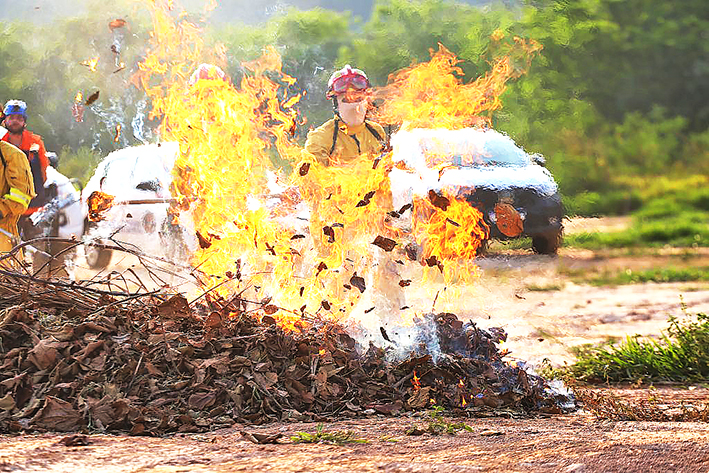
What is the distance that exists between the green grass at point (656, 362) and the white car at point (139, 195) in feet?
13.9

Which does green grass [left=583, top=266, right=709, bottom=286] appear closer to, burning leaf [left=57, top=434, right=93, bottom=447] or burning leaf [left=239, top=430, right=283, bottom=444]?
burning leaf [left=239, top=430, right=283, bottom=444]

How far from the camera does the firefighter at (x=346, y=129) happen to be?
21.8 feet

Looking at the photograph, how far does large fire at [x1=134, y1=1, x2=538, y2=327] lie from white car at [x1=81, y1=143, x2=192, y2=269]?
9.58 feet

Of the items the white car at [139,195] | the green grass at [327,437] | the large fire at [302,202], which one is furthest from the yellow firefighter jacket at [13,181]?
the green grass at [327,437]

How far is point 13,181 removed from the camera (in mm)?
7289

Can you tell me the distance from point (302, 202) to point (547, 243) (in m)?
4.59

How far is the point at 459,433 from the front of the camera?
14.9 feet

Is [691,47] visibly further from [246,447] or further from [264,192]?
[246,447]

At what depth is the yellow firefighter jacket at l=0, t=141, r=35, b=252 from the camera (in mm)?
7262

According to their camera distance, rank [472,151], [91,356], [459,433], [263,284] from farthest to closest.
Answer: [472,151], [263,284], [91,356], [459,433]

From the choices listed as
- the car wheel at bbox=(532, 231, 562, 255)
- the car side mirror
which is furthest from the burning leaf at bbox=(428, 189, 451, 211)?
the car side mirror

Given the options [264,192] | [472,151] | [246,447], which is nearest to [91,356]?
[246,447]

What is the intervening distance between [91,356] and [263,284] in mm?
1655

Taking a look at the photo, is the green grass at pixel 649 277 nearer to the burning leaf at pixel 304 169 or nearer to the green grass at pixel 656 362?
the green grass at pixel 656 362
